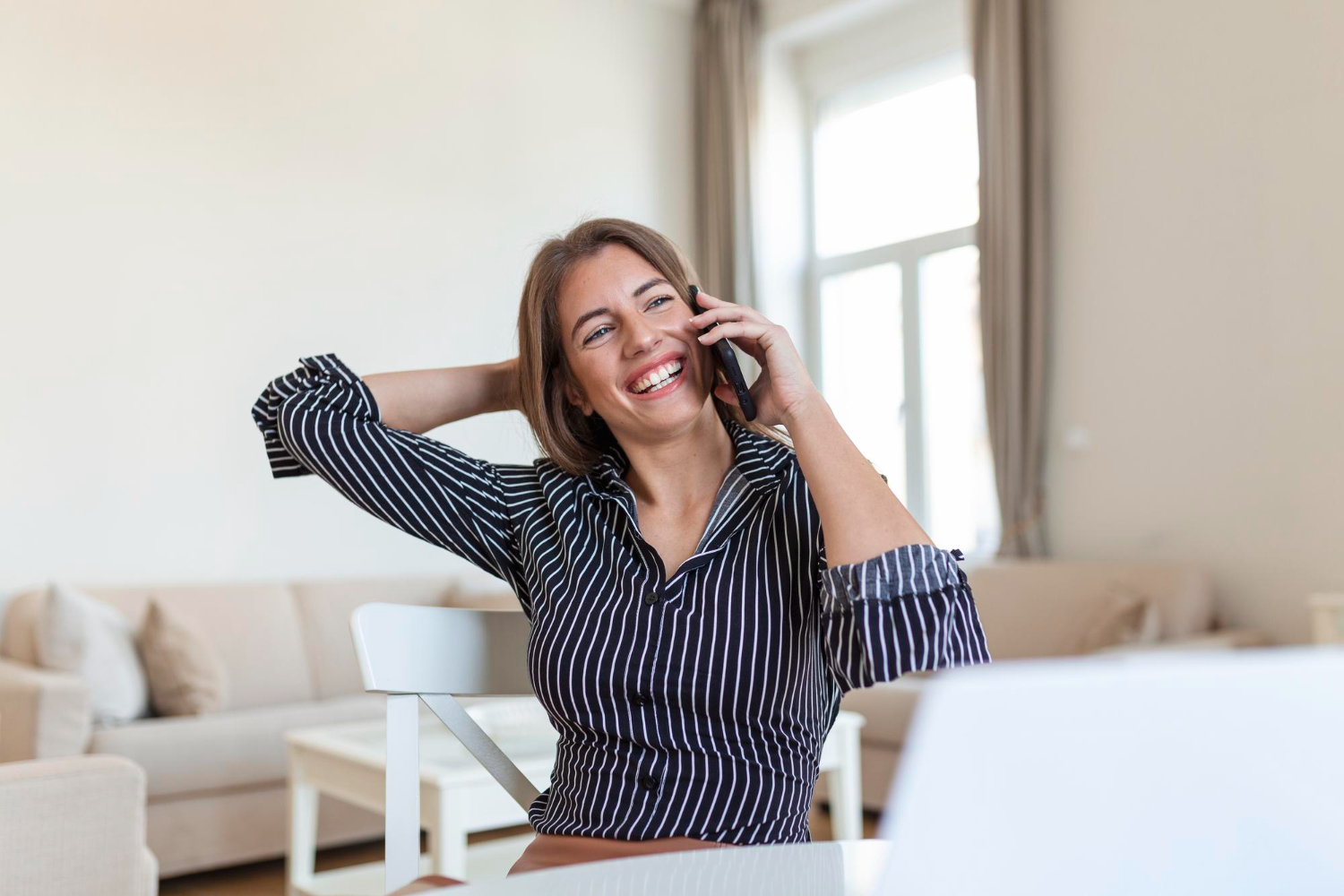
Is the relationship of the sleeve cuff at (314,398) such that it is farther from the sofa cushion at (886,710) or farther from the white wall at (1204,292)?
the white wall at (1204,292)

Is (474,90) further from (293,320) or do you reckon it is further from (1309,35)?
(1309,35)

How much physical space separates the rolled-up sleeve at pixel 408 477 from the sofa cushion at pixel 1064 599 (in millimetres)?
2791

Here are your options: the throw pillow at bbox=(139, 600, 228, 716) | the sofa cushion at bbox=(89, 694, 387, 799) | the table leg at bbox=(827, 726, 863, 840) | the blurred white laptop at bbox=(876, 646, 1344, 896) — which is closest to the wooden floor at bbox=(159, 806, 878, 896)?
the table leg at bbox=(827, 726, 863, 840)

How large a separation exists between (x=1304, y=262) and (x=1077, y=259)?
34.7 inches

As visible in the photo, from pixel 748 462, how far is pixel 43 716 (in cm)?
251

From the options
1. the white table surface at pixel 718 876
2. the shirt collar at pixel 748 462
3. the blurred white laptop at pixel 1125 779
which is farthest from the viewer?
the shirt collar at pixel 748 462

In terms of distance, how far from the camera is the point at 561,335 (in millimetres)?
1383

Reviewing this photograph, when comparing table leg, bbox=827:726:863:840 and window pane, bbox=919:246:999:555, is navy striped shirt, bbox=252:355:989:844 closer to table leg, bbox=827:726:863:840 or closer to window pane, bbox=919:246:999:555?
table leg, bbox=827:726:863:840

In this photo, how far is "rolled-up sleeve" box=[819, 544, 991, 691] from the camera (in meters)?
1.01

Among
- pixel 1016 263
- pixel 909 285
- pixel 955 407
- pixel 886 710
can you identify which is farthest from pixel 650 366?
pixel 909 285

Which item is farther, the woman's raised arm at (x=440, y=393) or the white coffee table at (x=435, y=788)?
the white coffee table at (x=435, y=788)

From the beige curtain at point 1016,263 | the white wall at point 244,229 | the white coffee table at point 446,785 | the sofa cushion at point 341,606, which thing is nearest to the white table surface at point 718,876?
the white coffee table at point 446,785

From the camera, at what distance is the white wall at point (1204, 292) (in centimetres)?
378

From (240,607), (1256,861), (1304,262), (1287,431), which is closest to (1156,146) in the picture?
(1304,262)
